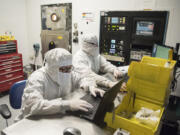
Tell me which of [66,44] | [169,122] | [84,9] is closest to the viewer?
[169,122]

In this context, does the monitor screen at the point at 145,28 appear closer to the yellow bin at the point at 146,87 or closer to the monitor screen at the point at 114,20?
the monitor screen at the point at 114,20

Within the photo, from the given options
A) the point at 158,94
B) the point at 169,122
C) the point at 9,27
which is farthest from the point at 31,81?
the point at 9,27

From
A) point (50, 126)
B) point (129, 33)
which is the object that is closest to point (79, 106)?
point (50, 126)

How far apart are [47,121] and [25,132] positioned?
0.15m

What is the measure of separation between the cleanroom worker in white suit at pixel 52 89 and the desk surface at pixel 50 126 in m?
0.06

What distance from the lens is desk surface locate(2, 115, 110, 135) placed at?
3.01 feet

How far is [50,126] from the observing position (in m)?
0.97

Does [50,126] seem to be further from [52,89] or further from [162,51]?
[162,51]

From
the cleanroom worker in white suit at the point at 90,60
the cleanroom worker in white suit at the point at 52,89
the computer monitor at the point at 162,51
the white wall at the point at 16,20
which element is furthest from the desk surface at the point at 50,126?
the white wall at the point at 16,20

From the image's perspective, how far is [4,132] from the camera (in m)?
0.90

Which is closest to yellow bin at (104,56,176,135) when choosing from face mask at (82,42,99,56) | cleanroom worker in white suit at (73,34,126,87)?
cleanroom worker in white suit at (73,34,126,87)

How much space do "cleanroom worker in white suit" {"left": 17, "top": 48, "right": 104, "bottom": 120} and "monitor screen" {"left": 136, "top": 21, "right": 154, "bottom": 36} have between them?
1.53 meters

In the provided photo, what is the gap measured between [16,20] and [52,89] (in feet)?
10.4

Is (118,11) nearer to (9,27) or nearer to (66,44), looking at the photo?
(66,44)
